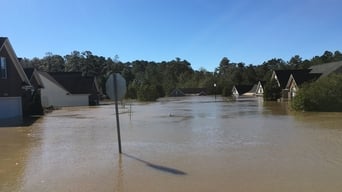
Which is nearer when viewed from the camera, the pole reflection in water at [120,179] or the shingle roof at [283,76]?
the pole reflection in water at [120,179]

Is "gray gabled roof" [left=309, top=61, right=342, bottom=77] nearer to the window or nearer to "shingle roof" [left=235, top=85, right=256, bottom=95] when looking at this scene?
the window

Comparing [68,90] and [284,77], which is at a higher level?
[284,77]

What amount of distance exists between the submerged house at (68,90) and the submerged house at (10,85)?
29006mm

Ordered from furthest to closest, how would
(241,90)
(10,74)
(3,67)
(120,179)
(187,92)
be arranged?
1. (187,92)
2. (241,90)
3. (10,74)
4. (3,67)
5. (120,179)

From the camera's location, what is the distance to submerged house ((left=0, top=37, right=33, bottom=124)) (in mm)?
35500

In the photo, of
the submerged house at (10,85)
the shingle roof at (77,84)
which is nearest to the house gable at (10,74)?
the submerged house at (10,85)

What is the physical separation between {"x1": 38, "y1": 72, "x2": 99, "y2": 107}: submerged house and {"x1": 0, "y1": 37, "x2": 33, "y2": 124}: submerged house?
95.2ft

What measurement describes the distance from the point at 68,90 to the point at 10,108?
120ft

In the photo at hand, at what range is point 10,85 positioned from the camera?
36.3 metres

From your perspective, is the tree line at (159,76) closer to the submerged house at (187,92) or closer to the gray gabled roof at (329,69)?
the submerged house at (187,92)

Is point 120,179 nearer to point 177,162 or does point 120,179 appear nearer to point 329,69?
point 177,162

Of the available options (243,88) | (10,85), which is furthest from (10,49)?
(243,88)

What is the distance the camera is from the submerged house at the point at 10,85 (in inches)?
1398

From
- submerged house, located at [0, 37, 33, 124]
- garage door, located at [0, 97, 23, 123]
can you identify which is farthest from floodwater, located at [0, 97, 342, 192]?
submerged house, located at [0, 37, 33, 124]
